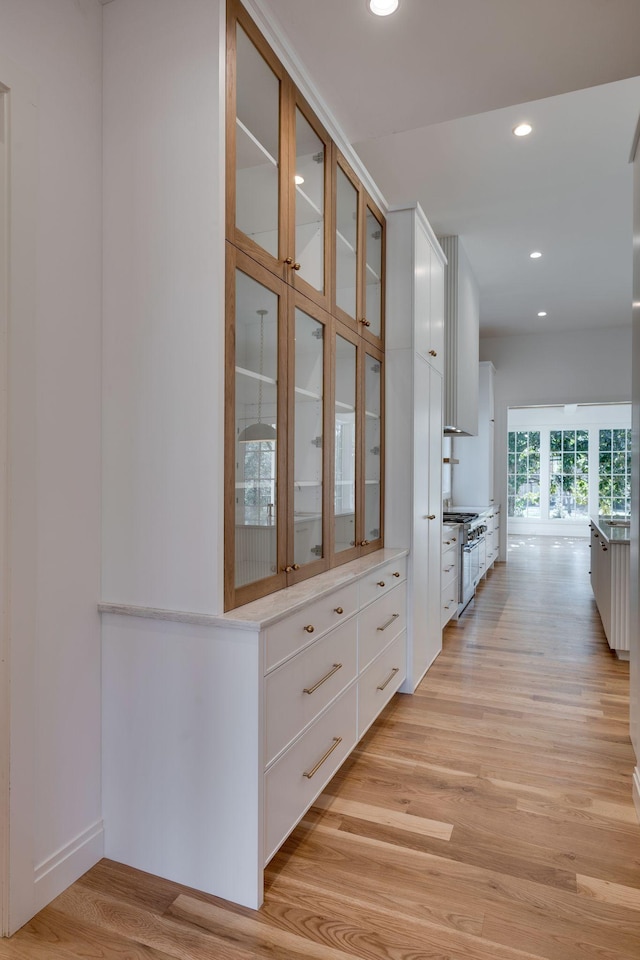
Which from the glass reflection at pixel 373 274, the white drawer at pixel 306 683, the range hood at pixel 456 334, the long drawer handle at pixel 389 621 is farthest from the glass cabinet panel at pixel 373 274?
the range hood at pixel 456 334

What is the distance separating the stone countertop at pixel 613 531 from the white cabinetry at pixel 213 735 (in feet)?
9.32

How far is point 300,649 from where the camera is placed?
189 cm

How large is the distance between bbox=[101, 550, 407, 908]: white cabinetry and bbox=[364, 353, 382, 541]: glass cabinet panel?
1070 mm

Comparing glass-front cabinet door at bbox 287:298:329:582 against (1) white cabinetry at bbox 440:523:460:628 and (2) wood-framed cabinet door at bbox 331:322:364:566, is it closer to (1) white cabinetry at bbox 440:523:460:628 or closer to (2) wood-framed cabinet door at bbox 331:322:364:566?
(2) wood-framed cabinet door at bbox 331:322:364:566

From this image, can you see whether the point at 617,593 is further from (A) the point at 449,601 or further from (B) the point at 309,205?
(B) the point at 309,205

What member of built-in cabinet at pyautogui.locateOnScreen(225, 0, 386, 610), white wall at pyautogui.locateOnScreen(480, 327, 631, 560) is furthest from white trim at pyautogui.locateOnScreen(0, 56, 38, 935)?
white wall at pyautogui.locateOnScreen(480, 327, 631, 560)

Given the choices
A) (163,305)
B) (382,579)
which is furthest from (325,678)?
(163,305)

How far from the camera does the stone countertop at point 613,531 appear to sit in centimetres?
405

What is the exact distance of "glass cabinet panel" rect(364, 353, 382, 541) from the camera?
3049 mm

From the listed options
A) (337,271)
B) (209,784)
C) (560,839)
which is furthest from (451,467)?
(209,784)

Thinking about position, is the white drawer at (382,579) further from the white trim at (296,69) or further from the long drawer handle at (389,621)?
the white trim at (296,69)

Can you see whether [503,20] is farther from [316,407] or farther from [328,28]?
[316,407]

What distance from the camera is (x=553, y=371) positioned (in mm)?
8188

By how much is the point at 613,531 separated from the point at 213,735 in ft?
12.4
